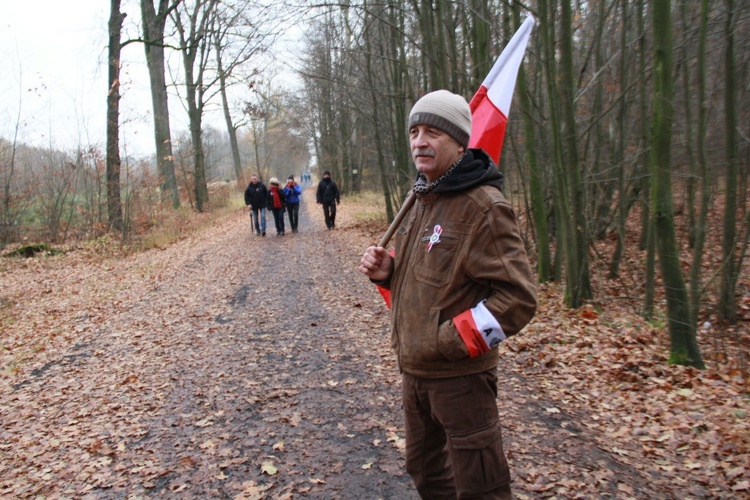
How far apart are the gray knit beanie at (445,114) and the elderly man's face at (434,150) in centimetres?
3

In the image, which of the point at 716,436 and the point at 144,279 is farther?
the point at 144,279

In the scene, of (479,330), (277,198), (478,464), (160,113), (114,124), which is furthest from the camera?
(160,113)

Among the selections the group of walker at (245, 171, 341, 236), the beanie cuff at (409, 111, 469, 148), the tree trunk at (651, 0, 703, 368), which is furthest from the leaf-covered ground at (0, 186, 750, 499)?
the group of walker at (245, 171, 341, 236)

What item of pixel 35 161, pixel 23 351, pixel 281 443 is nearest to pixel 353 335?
pixel 281 443

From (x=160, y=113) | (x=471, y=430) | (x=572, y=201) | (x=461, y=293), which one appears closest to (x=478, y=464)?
(x=471, y=430)

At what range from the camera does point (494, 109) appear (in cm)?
327

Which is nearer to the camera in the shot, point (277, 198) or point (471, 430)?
point (471, 430)

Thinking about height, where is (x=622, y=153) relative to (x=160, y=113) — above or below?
below

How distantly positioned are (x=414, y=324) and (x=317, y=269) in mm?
10057

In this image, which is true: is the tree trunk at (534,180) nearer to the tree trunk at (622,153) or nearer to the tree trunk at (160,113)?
the tree trunk at (622,153)

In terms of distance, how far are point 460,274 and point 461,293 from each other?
3.3 inches

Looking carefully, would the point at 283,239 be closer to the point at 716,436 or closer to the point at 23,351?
the point at 23,351

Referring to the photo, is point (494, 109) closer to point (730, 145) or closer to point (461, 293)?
point (461, 293)

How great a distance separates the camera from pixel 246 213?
30.2m
